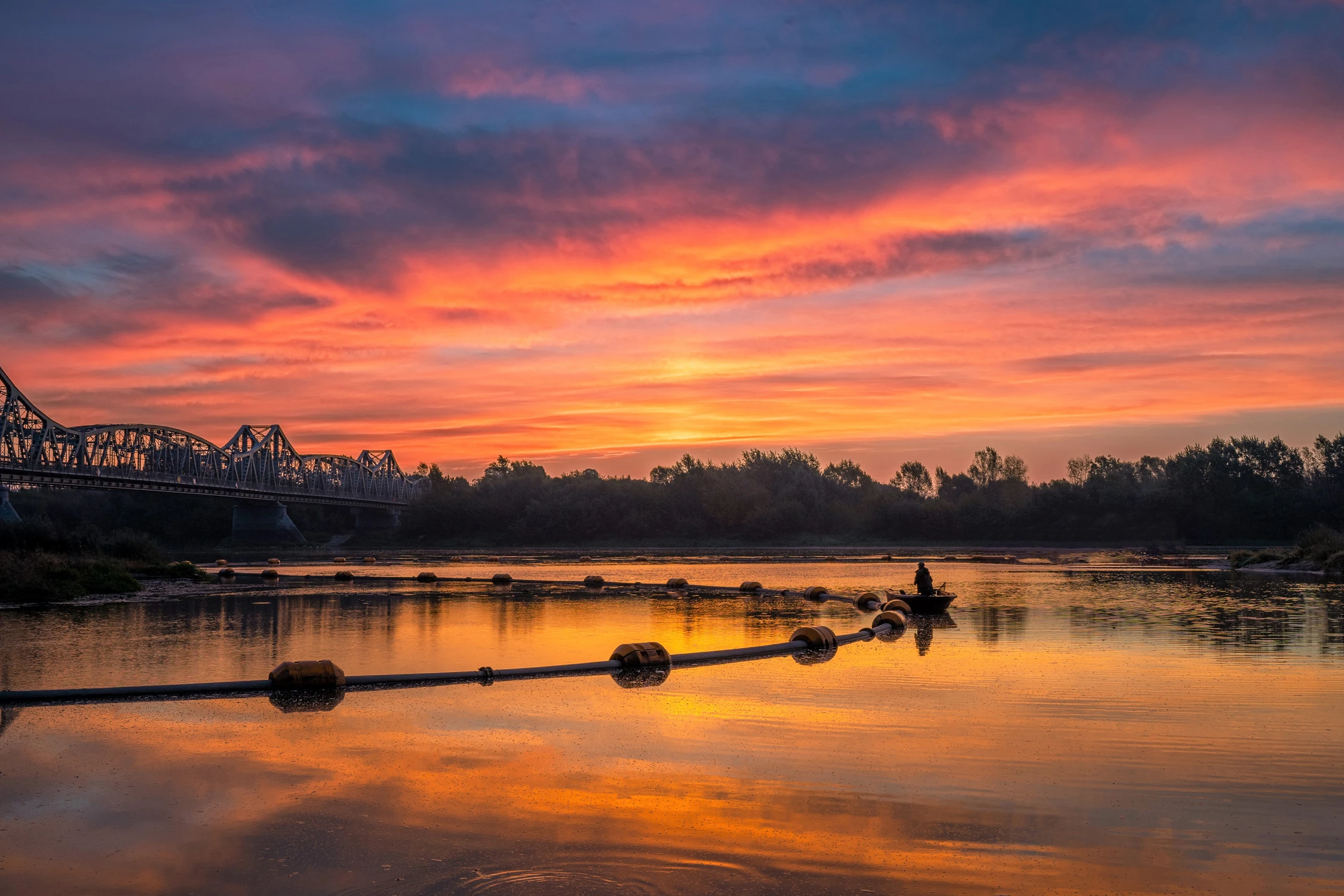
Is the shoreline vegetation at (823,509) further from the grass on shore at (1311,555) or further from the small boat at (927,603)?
the small boat at (927,603)

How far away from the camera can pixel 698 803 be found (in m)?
10.5

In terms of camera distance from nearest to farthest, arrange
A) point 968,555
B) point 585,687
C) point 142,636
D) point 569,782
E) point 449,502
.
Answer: point 569,782 → point 585,687 → point 142,636 → point 968,555 → point 449,502

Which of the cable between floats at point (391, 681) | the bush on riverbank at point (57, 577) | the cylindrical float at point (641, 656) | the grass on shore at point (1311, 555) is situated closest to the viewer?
the cable between floats at point (391, 681)

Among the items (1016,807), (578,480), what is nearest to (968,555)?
(578,480)

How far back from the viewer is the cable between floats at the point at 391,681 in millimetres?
17141

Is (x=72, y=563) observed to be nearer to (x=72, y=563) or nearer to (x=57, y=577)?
(x=72, y=563)

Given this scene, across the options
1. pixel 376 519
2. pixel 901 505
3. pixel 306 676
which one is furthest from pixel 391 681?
pixel 376 519

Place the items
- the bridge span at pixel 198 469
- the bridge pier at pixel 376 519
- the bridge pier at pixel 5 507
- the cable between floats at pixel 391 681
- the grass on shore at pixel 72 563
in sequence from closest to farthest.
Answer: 1. the cable between floats at pixel 391 681
2. the grass on shore at pixel 72 563
3. the bridge pier at pixel 5 507
4. the bridge span at pixel 198 469
5. the bridge pier at pixel 376 519

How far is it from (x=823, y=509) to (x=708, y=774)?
12592cm

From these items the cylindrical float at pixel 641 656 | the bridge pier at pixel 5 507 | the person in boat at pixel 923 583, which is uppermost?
the bridge pier at pixel 5 507

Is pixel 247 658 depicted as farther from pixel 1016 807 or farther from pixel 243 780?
pixel 1016 807

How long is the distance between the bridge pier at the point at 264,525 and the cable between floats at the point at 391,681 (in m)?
110

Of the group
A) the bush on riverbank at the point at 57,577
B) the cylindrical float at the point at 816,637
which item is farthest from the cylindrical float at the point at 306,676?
the bush on riverbank at the point at 57,577

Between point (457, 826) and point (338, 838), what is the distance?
102 cm
